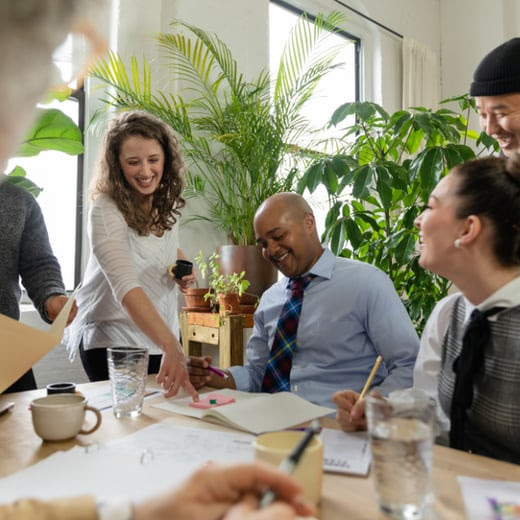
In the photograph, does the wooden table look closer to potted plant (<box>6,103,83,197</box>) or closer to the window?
potted plant (<box>6,103,83,197</box>)

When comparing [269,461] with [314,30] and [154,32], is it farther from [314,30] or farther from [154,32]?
[314,30]

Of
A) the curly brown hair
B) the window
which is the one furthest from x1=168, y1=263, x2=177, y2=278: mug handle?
the window

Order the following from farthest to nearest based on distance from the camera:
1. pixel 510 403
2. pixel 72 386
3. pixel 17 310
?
1. pixel 17 310
2. pixel 72 386
3. pixel 510 403

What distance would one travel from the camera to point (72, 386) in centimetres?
131

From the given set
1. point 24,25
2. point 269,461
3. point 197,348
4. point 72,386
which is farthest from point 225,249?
point 24,25

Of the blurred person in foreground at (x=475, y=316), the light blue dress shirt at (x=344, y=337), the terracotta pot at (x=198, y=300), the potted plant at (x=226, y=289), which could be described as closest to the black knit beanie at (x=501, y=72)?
the blurred person in foreground at (x=475, y=316)

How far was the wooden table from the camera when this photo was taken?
296 centimetres

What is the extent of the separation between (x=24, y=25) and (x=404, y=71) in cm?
541

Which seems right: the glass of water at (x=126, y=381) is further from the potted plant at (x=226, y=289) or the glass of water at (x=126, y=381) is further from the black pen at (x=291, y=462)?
the potted plant at (x=226, y=289)

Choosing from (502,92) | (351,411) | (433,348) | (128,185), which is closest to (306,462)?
(351,411)

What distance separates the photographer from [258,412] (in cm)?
120

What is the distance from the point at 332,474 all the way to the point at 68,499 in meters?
0.42

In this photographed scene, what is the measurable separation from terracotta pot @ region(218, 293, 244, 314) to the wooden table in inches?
1.3

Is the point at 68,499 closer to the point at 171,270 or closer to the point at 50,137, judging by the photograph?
the point at 171,270
